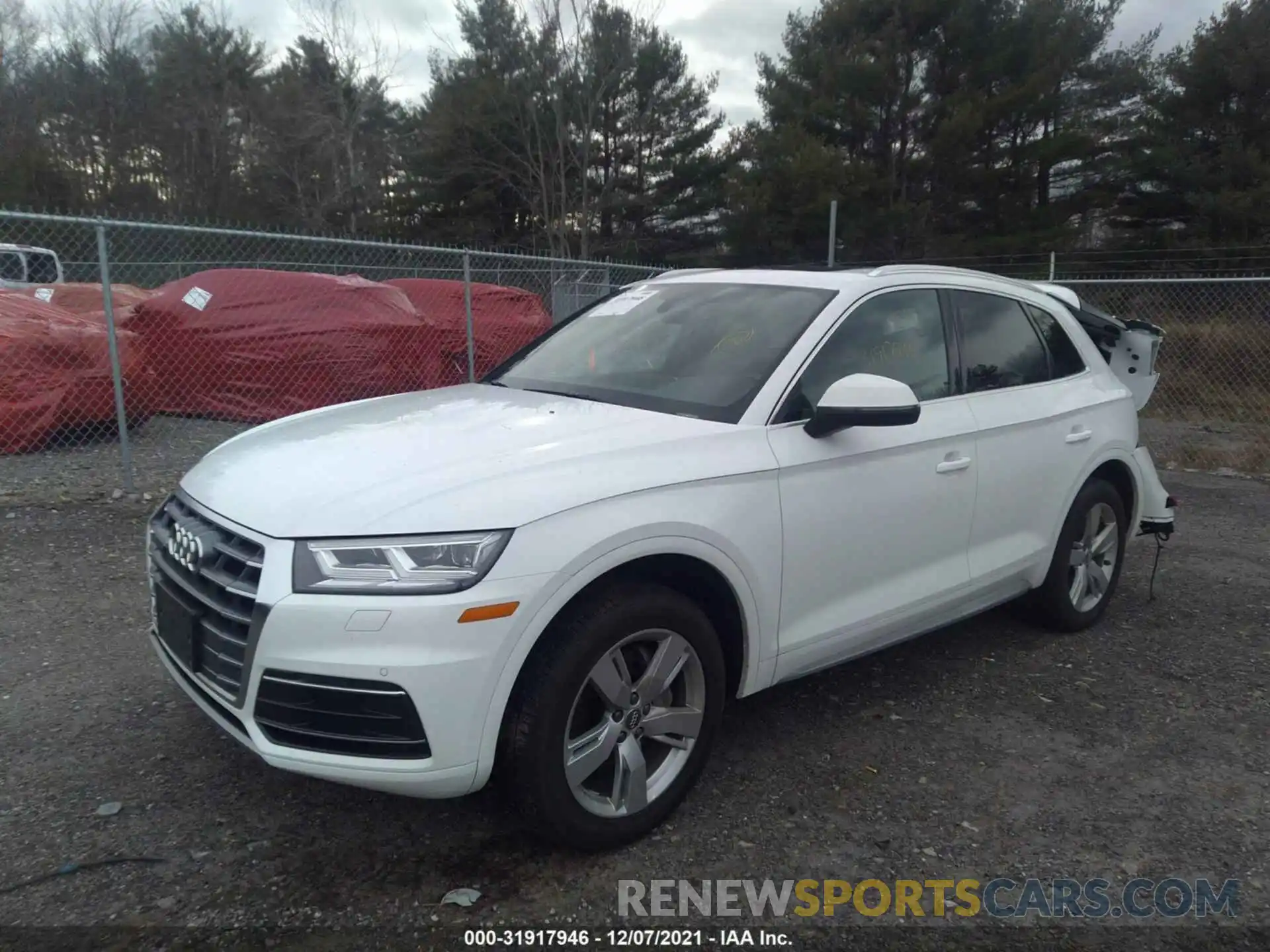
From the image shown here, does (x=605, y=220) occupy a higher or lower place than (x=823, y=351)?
higher

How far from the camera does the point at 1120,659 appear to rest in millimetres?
4344

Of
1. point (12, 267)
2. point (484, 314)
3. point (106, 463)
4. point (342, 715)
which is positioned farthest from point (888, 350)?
point (12, 267)

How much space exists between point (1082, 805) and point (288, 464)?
8.95 ft

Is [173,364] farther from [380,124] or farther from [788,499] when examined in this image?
[380,124]

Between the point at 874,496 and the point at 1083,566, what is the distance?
6.02 ft

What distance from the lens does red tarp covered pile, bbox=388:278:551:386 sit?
33.4 ft

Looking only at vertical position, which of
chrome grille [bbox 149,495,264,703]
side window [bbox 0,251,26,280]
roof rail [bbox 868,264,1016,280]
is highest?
side window [bbox 0,251,26,280]

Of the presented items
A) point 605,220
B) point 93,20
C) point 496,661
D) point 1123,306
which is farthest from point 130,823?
point 93,20

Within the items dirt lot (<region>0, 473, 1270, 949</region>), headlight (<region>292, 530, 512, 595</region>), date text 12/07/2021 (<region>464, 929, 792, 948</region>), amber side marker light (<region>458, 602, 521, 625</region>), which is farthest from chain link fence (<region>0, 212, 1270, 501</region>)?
date text 12/07/2021 (<region>464, 929, 792, 948</region>)

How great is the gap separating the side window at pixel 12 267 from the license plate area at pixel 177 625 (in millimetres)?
12933

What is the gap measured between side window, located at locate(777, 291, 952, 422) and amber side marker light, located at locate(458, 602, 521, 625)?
1.21 metres

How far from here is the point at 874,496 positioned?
129 inches

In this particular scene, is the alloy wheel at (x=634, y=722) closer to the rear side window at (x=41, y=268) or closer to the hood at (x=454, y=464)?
the hood at (x=454, y=464)

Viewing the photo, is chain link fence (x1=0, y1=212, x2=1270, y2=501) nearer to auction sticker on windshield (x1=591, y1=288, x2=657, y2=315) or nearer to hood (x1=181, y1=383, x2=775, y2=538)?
auction sticker on windshield (x1=591, y1=288, x2=657, y2=315)
